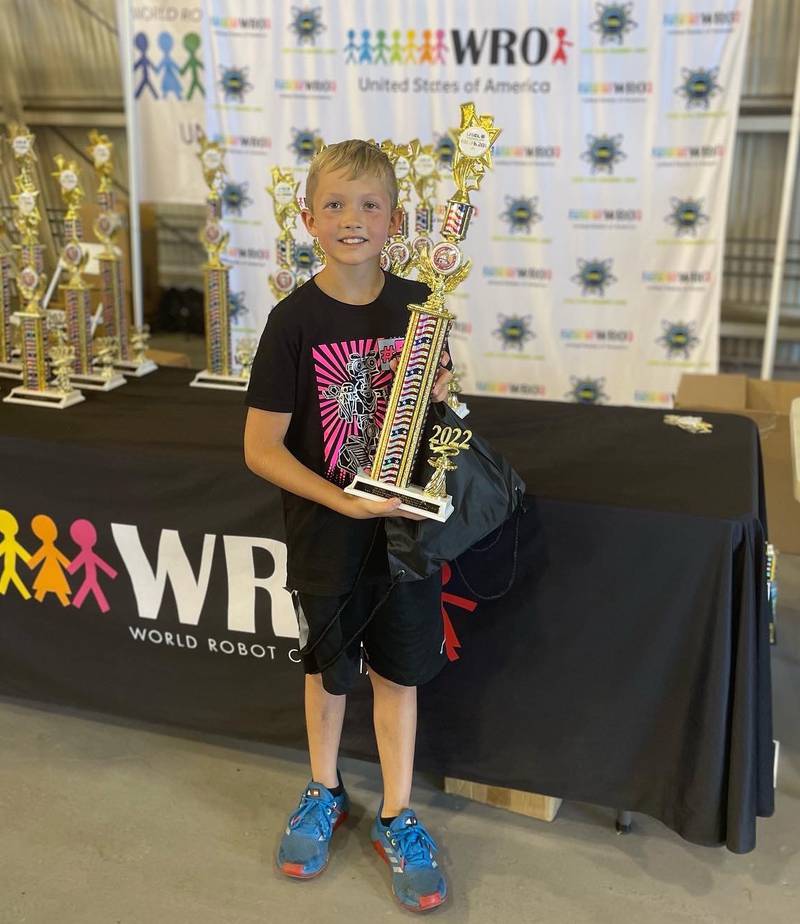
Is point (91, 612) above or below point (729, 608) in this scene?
below

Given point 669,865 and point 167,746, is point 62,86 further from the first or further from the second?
point 669,865

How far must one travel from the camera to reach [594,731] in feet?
5.81

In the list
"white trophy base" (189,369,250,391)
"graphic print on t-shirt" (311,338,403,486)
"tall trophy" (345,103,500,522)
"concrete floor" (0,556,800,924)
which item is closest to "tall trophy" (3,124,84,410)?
"white trophy base" (189,369,250,391)

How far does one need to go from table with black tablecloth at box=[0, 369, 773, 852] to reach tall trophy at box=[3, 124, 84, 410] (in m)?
0.08

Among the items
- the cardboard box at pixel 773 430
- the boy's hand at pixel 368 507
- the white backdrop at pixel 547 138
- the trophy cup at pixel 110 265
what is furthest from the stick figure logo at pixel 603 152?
the boy's hand at pixel 368 507

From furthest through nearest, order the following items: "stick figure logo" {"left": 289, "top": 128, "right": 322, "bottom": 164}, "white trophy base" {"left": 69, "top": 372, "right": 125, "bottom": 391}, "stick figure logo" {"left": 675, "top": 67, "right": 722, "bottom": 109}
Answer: "stick figure logo" {"left": 289, "top": 128, "right": 322, "bottom": 164}, "stick figure logo" {"left": 675, "top": 67, "right": 722, "bottom": 109}, "white trophy base" {"left": 69, "top": 372, "right": 125, "bottom": 391}

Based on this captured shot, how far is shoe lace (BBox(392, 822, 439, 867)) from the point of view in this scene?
5.53ft

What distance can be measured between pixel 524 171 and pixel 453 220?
291 centimetres

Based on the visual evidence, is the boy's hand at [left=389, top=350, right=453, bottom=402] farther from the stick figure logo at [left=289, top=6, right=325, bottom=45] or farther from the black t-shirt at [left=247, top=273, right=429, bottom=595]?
the stick figure logo at [left=289, top=6, right=325, bottom=45]

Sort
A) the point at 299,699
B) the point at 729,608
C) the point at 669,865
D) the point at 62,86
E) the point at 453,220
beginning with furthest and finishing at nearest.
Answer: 1. the point at 62,86
2. the point at 299,699
3. the point at 669,865
4. the point at 729,608
5. the point at 453,220

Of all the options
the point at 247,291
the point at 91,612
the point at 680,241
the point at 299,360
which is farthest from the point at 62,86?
the point at 299,360

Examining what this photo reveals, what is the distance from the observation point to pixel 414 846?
1696 mm

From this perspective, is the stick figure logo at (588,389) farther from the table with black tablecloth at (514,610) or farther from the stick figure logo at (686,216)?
the table with black tablecloth at (514,610)

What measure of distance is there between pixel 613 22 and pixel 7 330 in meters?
2.75
